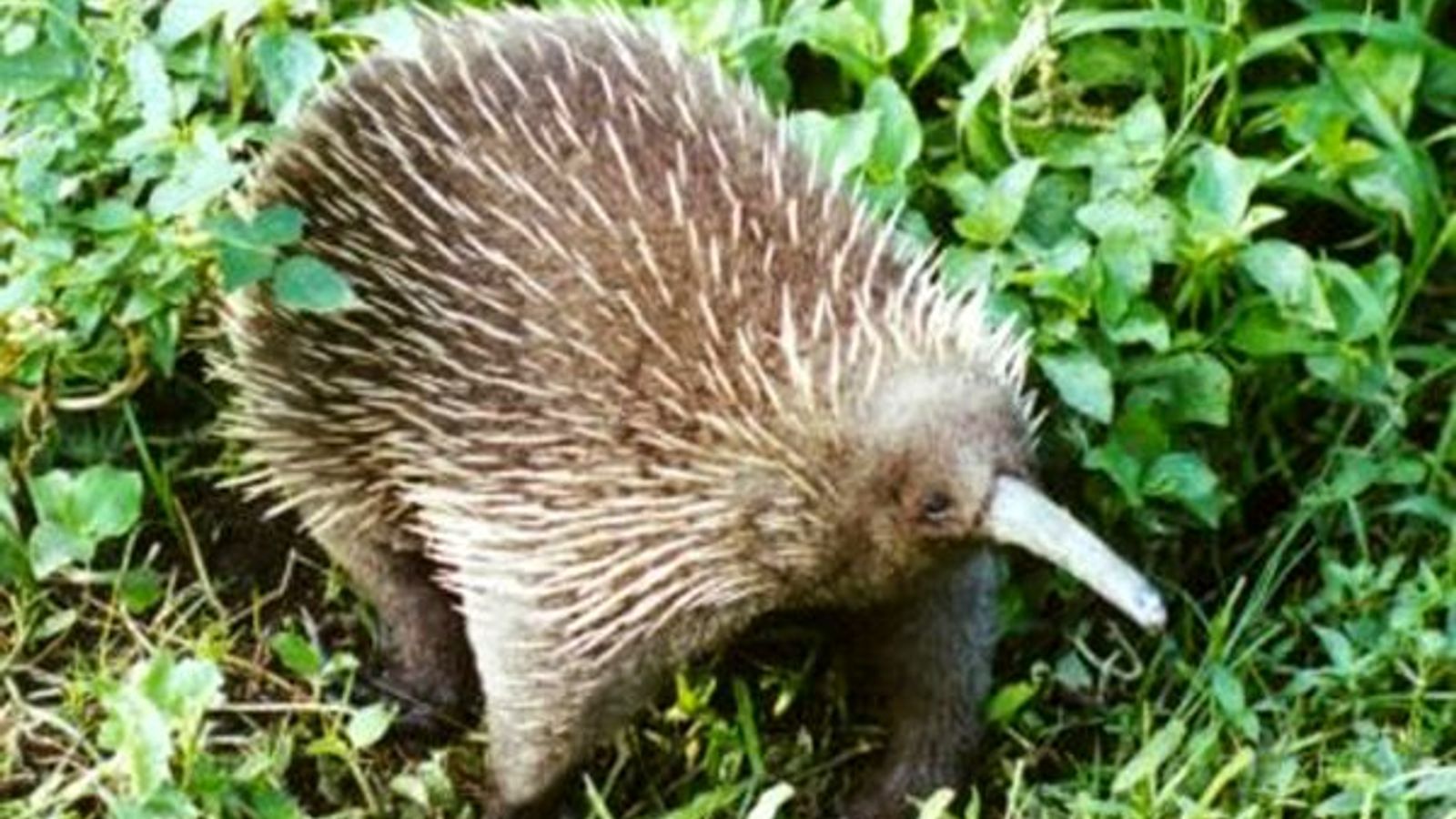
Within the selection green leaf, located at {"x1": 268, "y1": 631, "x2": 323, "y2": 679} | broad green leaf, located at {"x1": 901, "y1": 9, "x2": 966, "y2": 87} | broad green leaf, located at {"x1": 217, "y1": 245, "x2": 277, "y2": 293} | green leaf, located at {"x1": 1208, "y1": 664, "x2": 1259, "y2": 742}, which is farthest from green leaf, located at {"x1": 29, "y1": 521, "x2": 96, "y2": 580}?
green leaf, located at {"x1": 1208, "y1": 664, "x2": 1259, "y2": 742}

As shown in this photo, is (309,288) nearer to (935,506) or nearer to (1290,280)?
(935,506)

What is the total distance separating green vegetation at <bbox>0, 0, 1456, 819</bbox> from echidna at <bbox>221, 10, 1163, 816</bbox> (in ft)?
0.34

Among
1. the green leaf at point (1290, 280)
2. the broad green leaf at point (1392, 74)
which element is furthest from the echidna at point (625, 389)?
the broad green leaf at point (1392, 74)

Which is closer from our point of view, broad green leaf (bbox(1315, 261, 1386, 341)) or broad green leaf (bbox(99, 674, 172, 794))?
broad green leaf (bbox(99, 674, 172, 794))

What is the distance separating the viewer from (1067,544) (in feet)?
11.6

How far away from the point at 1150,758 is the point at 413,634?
1.01 meters

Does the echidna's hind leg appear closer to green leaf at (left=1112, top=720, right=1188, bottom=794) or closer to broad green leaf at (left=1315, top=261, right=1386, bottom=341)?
green leaf at (left=1112, top=720, right=1188, bottom=794)

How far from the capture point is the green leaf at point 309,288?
378cm

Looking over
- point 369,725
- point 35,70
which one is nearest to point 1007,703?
point 369,725

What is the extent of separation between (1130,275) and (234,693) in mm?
1307

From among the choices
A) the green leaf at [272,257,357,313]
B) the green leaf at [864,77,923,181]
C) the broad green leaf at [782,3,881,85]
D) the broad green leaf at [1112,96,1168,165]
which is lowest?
the broad green leaf at [1112,96,1168,165]

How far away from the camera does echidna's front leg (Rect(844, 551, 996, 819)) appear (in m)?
4.03

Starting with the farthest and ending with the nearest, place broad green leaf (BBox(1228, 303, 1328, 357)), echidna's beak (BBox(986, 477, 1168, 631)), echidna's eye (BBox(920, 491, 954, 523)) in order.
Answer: broad green leaf (BBox(1228, 303, 1328, 357)) → echidna's eye (BBox(920, 491, 954, 523)) → echidna's beak (BBox(986, 477, 1168, 631))

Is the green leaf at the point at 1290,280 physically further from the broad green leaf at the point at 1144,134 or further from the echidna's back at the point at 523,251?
the echidna's back at the point at 523,251
